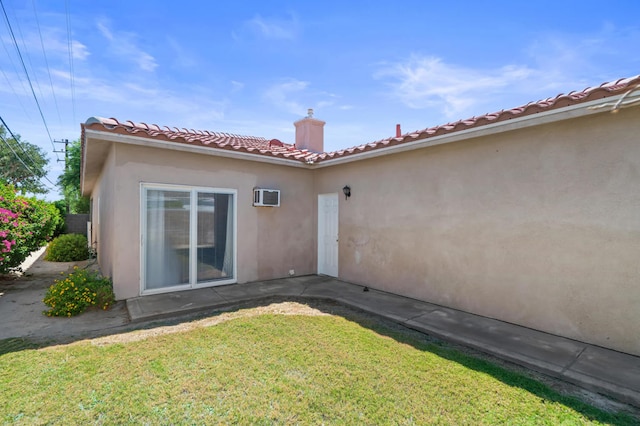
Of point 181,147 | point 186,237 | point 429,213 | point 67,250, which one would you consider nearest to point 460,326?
point 429,213

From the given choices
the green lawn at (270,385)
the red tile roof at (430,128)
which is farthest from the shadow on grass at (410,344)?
the red tile roof at (430,128)

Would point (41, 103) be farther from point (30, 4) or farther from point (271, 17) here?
point (271, 17)

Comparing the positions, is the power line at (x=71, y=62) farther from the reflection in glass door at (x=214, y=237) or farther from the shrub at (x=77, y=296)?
the shrub at (x=77, y=296)

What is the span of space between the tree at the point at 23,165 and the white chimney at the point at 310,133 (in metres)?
41.1

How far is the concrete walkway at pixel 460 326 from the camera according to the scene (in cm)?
443

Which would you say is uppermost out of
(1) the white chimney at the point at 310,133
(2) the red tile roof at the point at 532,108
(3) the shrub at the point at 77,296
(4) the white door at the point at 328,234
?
(1) the white chimney at the point at 310,133

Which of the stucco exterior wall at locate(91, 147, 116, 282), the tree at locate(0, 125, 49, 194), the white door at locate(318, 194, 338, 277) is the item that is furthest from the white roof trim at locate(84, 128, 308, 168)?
the tree at locate(0, 125, 49, 194)

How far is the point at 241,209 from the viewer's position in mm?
9617

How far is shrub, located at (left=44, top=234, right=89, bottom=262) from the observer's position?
15.3 meters

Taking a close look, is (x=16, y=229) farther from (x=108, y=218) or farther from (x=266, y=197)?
(x=266, y=197)

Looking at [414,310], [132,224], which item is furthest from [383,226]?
[132,224]

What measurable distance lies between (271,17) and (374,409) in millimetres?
10919

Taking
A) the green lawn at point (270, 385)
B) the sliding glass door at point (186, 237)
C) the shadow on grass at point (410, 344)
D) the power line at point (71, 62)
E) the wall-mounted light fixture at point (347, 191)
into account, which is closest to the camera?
the green lawn at point (270, 385)

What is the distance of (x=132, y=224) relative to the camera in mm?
7863
